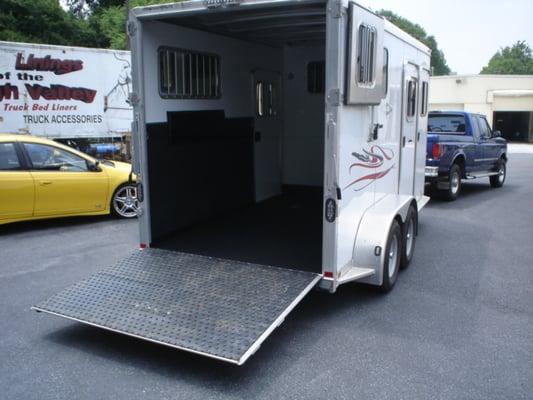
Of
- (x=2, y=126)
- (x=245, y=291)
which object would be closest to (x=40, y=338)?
(x=245, y=291)

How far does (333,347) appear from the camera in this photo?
4.30m

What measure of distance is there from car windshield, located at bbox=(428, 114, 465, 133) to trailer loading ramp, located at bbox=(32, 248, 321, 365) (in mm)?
8262

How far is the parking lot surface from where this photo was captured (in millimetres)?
3686

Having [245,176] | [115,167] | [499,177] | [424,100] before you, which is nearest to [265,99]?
[245,176]

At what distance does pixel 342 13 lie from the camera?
4.17 m

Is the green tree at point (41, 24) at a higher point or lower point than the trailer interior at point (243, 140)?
higher

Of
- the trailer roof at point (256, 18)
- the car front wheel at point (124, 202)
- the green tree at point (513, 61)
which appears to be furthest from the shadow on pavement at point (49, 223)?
the green tree at point (513, 61)

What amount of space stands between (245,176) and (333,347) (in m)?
3.69

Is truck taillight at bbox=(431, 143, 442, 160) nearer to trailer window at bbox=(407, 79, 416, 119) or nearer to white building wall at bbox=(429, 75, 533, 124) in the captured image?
trailer window at bbox=(407, 79, 416, 119)

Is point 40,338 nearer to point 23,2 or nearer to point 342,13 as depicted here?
point 342,13

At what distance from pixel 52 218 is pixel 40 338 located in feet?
16.2

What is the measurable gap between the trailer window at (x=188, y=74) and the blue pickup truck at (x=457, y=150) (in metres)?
6.08

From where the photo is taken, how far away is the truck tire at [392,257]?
522 centimetres

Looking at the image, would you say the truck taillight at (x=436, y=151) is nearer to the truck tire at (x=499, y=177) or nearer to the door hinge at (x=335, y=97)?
the truck tire at (x=499, y=177)
